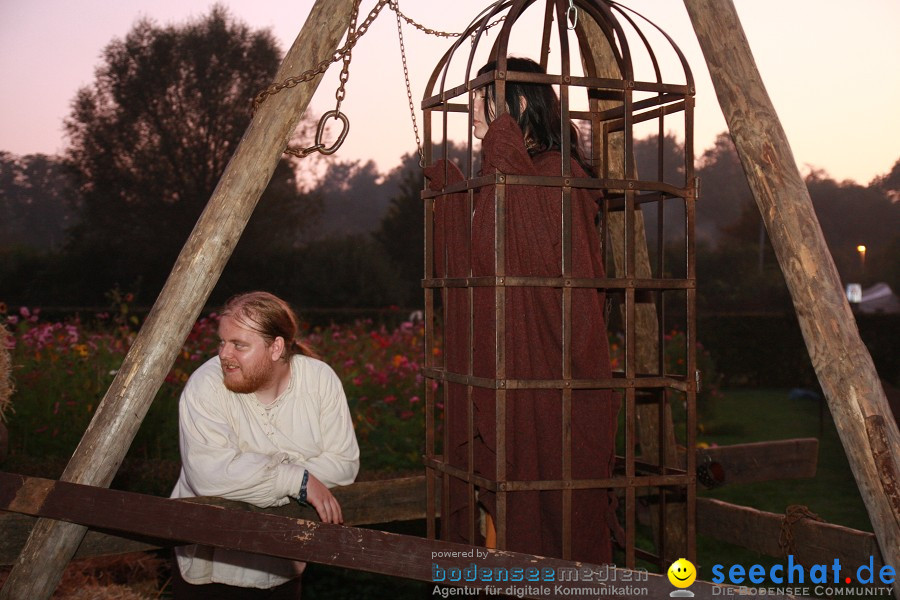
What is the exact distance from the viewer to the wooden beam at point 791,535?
10.5 feet

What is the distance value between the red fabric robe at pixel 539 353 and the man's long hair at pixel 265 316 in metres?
0.67

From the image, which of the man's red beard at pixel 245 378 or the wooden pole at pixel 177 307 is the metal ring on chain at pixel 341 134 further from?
the man's red beard at pixel 245 378

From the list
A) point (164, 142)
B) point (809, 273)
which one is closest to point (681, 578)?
point (809, 273)

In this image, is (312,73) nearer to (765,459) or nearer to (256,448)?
(256,448)

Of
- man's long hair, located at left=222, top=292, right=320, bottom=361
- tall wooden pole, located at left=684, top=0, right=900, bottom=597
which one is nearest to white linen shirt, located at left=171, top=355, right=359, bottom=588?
man's long hair, located at left=222, top=292, right=320, bottom=361

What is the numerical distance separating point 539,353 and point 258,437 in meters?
1.04

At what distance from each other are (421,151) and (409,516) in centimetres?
149

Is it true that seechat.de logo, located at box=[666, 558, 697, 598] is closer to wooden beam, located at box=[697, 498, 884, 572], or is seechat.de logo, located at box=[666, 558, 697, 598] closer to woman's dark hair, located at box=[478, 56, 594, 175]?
wooden beam, located at box=[697, 498, 884, 572]

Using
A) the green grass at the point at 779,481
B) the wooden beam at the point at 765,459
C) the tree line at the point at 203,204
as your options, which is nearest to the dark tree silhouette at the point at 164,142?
the tree line at the point at 203,204

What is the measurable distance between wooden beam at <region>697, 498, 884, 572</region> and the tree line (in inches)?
690

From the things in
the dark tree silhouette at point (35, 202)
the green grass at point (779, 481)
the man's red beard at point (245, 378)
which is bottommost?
the green grass at point (779, 481)

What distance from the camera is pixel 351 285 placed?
22.0m

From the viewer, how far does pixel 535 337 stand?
117 inches

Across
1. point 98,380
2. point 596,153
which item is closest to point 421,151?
point 596,153
